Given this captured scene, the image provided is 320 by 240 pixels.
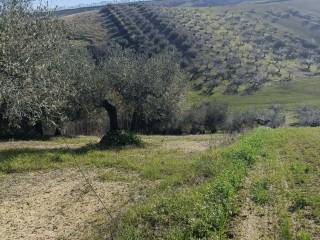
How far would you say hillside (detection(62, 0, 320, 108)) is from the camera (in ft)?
390

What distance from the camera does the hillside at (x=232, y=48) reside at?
11888 cm

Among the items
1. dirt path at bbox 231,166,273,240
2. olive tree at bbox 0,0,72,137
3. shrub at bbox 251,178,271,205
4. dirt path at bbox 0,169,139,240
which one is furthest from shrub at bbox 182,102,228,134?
dirt path at bbox 231,166,273,240

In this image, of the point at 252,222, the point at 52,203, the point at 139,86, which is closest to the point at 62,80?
the point at 52,203

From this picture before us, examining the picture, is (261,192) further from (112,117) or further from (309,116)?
(309,116)

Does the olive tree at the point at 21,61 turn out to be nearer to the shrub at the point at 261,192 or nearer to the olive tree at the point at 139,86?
the shrub at the point at 261,192

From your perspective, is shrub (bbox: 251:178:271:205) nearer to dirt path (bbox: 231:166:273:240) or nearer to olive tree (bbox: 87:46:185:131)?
dirt path (bbox: 231:166:273:240)

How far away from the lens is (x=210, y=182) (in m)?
18.3

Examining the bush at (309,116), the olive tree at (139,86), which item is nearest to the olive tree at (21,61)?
the olive tree at (139,86)

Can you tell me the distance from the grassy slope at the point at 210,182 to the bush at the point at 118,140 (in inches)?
59.2

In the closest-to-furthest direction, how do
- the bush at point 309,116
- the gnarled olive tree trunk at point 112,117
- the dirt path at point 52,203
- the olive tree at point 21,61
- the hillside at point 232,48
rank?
the dirt path at point 52,203
the olive tree at point 21,61
the gnarled olive tree trunk at point 112,117
the bush at point 309,116
the hillside at point 232,48

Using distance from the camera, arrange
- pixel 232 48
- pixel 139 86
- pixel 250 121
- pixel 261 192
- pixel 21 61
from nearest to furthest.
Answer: pixel 261 192
pixel 21 61
pixel 139 86
pixel 250 121
pixel 232 48

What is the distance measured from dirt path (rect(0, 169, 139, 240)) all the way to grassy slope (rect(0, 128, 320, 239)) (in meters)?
1.26

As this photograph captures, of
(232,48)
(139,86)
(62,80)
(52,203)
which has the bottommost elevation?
(232,48)

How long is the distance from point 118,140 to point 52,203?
1432 cm
